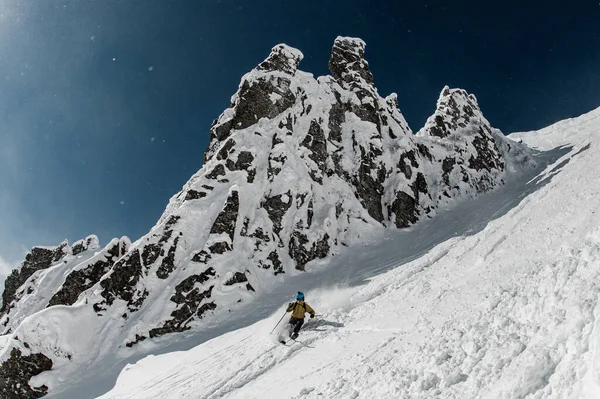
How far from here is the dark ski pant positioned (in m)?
15.2

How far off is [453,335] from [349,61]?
54122 mm

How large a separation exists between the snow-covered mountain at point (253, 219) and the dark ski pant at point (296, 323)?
1039 centimetres

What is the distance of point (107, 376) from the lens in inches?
853

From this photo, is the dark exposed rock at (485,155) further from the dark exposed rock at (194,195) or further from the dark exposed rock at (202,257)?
the dark exposed rock at (202,257)

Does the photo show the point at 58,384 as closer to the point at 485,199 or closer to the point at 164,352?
the point at 164,352

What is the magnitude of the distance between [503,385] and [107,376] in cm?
2228

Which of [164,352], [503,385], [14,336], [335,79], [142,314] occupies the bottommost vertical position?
[503,385]

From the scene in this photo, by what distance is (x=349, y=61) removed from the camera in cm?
5744

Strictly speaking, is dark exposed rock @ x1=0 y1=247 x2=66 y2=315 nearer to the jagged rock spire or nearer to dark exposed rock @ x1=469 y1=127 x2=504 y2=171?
the jagged rock spire

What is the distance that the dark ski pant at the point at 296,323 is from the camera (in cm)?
1524

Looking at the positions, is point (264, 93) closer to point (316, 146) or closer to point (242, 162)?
point (316, 146)

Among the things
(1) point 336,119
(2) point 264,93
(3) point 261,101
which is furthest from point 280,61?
(1) point 336,119

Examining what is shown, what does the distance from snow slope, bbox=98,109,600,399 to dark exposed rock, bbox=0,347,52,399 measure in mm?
5523

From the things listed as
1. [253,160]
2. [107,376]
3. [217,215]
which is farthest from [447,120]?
[107,376]
